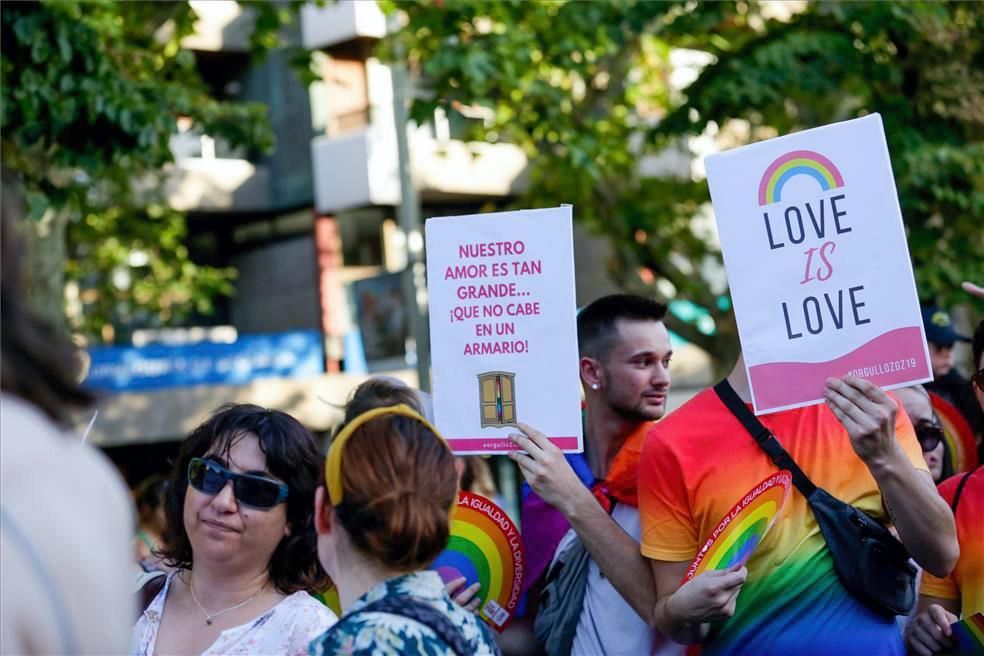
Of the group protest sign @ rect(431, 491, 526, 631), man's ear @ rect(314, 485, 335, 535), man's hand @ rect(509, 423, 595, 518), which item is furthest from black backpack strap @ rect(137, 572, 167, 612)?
man's ear @ rect(314, 485, 335, 535)

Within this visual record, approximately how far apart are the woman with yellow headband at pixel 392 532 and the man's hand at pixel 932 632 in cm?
183

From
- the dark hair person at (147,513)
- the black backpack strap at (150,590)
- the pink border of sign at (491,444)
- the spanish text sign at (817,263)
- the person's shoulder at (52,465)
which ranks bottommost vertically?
the dark hair person at (147,513)

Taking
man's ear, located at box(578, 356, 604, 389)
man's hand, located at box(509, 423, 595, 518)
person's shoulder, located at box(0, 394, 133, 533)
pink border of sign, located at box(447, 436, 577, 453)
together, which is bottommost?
man's hand, located at box(509, 423, 595, 518)

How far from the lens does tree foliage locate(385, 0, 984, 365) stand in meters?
9.64

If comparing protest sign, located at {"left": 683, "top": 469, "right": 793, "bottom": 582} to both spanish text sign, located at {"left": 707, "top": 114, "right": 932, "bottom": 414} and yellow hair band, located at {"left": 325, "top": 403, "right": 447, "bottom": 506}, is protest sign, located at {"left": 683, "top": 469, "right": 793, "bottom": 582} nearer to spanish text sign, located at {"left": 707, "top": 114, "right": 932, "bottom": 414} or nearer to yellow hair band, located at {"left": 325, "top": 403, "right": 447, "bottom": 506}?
spanish text sign, located at {"left": 707, "top": 114, "right": 932, "bottom": 414}

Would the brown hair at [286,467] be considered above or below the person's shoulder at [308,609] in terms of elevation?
above

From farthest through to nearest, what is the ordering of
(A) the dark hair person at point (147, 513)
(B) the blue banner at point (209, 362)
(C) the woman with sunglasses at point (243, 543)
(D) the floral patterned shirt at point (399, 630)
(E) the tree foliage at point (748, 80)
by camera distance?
(B) the blue banner at point (209, 362) < (E) the tree foliage at point (748, 80) < (A) the dark hair person at point (147, 513) < (C) the woman with sunglasses at point (243, 543) < (D) the floral patterned shirt at point (399, 630)

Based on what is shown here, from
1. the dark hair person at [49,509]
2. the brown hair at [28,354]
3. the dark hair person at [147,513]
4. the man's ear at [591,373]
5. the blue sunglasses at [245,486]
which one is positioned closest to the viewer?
the dark hair person at [49,509]

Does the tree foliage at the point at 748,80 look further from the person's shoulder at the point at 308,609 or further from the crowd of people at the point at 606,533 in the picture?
the person's shoulder at the point at 308,609

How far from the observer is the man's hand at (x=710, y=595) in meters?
3.56

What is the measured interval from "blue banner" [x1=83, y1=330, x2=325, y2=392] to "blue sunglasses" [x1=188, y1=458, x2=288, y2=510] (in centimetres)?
1664

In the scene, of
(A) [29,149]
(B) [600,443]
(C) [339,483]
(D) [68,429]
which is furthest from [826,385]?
(A) [29,149]

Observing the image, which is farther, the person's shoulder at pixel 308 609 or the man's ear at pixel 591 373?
the man's ear at pixel 591 373

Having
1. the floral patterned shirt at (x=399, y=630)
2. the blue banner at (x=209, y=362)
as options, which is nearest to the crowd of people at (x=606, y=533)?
the floral patterned shirt at (x=399, y=630)
